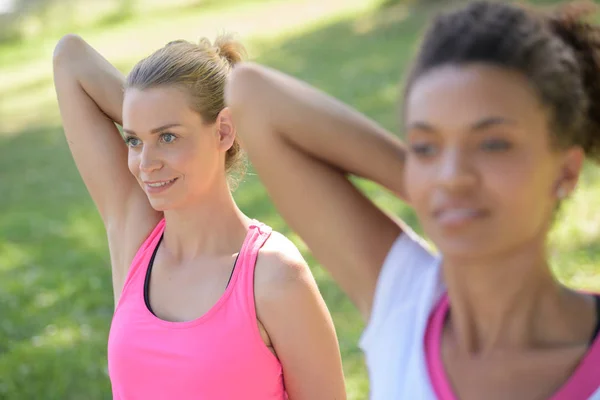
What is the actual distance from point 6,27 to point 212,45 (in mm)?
15932

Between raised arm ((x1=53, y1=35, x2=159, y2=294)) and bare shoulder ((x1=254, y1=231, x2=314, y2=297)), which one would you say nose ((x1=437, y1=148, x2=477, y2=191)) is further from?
raised arm ((x1=53, y1=35, x2=159, y2=294))

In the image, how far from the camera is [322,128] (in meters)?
1.56

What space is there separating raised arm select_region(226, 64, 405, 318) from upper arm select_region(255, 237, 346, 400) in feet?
1.70

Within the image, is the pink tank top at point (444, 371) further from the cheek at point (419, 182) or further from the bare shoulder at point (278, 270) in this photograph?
the bare shoulder at point (278, 270)

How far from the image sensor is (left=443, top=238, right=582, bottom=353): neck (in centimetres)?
136

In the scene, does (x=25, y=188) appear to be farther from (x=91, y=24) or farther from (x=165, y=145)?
(x=91, y=24)

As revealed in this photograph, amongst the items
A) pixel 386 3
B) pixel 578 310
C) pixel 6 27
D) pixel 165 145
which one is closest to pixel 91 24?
pixel 6 27

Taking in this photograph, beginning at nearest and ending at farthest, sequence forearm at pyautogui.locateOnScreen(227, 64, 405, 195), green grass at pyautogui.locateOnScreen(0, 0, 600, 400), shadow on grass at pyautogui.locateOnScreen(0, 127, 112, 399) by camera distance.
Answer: forearm at pyautogui.locateOnScreen(227, 64, 405, 195) < shadow on grass at pyautogui.locateOnScreen(0, 127, 112, 399) < green grass at pyautogui.locateOnScreen(0, 0, 600, 400)

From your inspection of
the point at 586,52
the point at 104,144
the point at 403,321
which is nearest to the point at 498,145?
the point at 586,52

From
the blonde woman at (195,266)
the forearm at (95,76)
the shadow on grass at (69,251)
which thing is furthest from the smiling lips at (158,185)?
the shadow on grass at (69,251)

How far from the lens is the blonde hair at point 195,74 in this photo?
2275 mm

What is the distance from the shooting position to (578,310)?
1.39m

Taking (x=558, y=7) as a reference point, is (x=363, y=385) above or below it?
below

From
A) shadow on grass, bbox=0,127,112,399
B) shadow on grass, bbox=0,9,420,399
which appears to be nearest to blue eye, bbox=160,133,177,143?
shadow on grass, bbox=0,9,420,399
